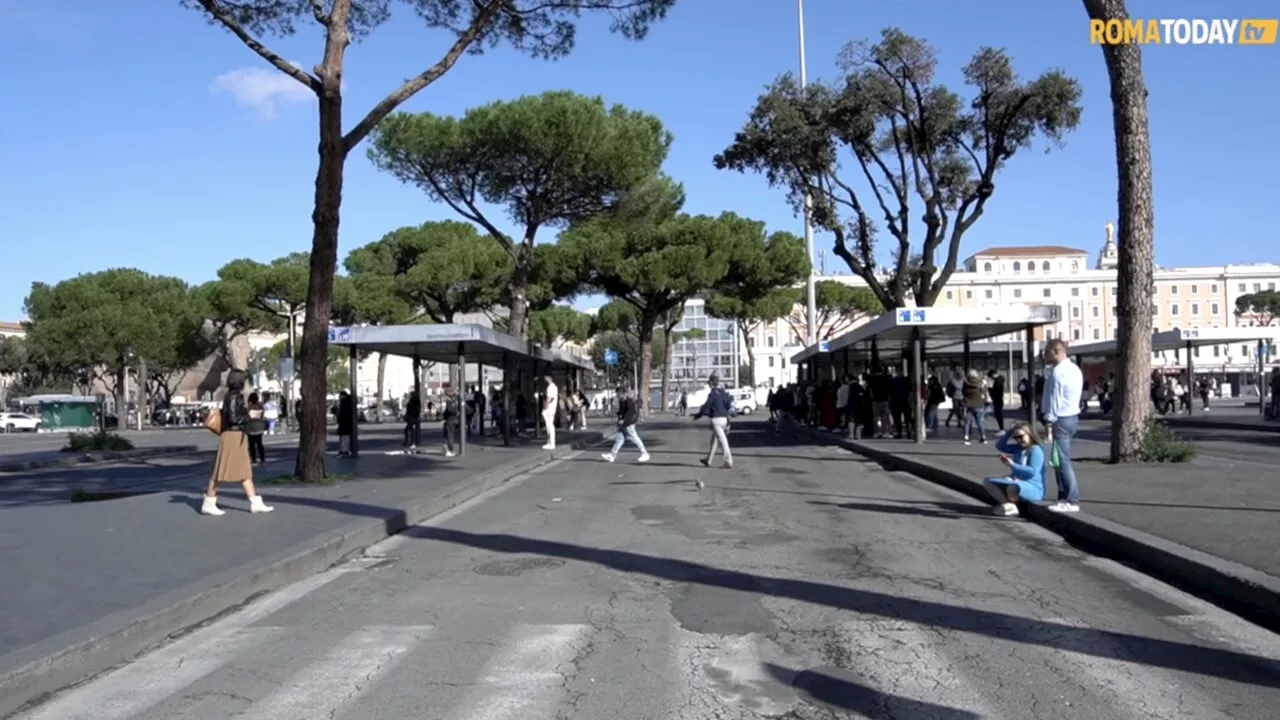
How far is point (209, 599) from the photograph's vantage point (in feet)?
26.9

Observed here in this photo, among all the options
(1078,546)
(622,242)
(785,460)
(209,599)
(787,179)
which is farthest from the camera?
(622,242)

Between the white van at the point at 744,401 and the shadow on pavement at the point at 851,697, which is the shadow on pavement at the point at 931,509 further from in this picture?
the white van at the point at 744,401

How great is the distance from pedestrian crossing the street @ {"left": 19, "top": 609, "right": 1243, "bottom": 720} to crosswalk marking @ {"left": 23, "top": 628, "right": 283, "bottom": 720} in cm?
1

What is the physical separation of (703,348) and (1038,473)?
12730cm

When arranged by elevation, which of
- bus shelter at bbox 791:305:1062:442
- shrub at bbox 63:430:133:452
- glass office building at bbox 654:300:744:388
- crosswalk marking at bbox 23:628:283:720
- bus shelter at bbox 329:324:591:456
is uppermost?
glass office building at bbox 654:300:744:388

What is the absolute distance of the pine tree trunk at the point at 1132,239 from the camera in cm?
1645

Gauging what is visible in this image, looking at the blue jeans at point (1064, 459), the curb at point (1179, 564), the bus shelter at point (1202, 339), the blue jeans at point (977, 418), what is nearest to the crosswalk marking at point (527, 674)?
the curb at point (1179, 564)

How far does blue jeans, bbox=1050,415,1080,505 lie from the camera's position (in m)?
11.8

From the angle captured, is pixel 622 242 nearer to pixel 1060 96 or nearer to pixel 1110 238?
pixel 1060 96

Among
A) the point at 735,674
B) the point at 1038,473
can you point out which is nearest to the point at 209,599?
the point at 735,674

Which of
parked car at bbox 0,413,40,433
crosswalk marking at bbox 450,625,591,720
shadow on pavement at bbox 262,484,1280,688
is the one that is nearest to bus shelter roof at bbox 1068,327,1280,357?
shadow on pavement at bbox 262,484,1280,688

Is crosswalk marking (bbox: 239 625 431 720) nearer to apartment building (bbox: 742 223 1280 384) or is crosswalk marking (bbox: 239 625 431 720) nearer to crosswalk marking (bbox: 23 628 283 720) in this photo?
crosswalk marking (bbox: 23 628 283 720)

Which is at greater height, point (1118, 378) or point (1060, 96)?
point (1060, 96)

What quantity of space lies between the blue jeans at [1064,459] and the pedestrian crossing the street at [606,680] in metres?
4.80
